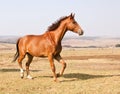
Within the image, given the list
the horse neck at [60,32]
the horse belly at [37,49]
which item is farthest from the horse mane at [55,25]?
the horse belly at [37,49]

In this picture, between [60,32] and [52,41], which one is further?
[60,32]

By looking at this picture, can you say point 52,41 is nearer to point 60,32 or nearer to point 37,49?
point 60,32

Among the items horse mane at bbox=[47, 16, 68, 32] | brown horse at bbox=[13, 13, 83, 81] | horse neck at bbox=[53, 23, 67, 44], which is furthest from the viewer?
horse mane at bbox=[47, 16, 68, 32]

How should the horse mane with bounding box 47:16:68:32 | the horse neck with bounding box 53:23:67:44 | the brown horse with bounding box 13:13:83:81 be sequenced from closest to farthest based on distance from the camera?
the brown horse with bounding box 13:13:83:81, the horse neck with bounding box 53:23:67:44, the horse mane with bounding box 47:16:68:32

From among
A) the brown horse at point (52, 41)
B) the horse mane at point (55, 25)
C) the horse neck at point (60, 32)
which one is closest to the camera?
the brown horse at point (52, 41)

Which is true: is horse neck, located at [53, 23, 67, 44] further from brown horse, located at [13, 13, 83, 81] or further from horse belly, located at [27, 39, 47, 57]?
horse belly, located at [27, 39, 47, 57]

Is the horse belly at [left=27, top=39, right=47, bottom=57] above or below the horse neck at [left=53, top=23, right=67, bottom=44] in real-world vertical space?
below

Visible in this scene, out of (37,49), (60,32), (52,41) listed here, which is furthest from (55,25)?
(37,49)

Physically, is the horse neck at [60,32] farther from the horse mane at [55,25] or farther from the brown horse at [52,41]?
the horse mane at [55,25]

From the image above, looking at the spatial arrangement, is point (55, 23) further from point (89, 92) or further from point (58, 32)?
point (89, 92)

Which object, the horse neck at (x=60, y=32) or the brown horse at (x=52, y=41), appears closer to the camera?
the brown horse at (x=52, y=41)

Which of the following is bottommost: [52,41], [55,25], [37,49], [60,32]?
[37,49]

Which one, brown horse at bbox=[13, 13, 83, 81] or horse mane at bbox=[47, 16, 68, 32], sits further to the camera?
horse mane at bbox=[47, 16, 68, 32]

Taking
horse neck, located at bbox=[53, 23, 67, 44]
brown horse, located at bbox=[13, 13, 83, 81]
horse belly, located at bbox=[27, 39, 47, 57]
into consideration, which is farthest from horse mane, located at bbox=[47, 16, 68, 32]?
horse belly, located at bbox=[27, 39, 47, 57]
